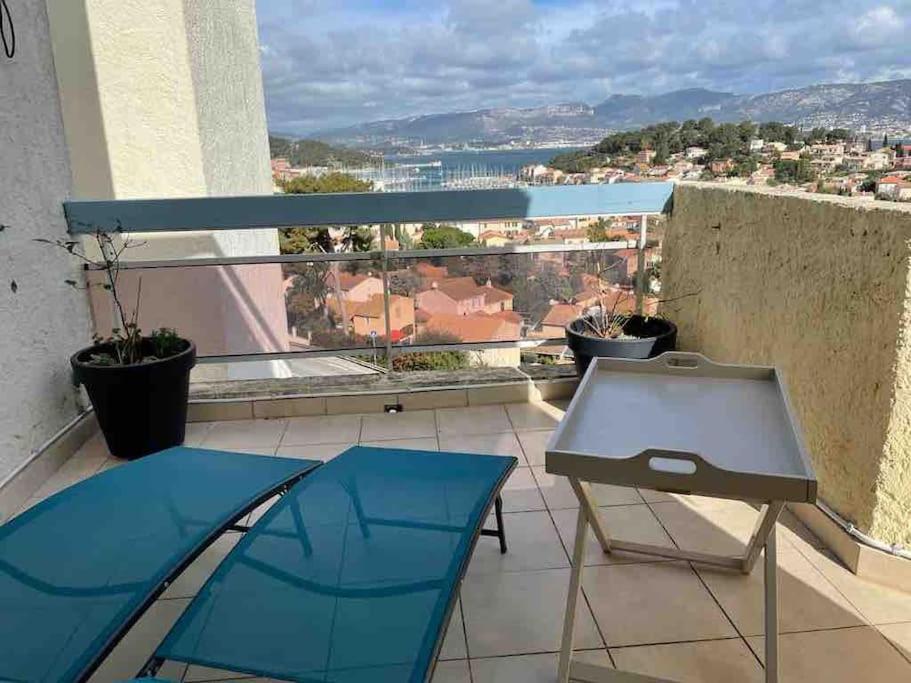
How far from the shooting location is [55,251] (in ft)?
10.2

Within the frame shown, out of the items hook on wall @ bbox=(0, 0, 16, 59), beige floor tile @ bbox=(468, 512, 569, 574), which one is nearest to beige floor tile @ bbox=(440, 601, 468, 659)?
beige floor tile @ bbox=(468, 512, 569, 574)

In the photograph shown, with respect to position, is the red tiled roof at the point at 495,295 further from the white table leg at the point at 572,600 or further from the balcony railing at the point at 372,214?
the white table leg at the point at 572,600

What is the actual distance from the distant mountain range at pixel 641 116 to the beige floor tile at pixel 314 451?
9.26 ft

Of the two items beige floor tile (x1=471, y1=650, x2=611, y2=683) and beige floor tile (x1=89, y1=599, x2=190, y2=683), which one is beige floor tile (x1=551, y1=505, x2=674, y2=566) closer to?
beige floor tile (x1=471, y1=650, x2=611, y2=683)

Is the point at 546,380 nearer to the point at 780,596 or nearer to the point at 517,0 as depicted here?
the point at 780,596

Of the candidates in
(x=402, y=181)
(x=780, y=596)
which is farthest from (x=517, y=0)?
(x=780, y=596)

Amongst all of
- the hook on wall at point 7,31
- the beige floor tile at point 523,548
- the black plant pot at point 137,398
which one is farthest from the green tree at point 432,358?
the hook on wall at point 7,31

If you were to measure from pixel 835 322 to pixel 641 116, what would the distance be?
3495 mm

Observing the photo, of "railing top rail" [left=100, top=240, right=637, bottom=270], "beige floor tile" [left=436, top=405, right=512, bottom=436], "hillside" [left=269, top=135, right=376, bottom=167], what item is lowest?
A: "beige floor tile" [left=436, top=405, right=512, bottom=436]

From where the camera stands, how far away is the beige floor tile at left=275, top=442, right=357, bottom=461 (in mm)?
3022

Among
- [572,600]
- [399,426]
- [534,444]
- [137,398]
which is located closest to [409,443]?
[399,426]

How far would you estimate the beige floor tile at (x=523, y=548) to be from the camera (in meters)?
2.13

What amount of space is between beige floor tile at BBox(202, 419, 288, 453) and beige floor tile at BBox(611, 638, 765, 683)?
202 centimetres

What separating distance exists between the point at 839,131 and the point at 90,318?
3.90 metres
